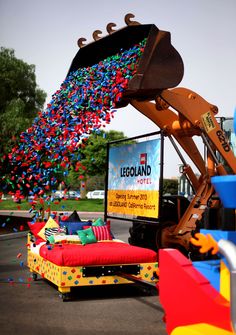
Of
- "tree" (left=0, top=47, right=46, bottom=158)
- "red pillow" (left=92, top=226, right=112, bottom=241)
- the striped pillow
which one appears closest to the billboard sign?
"red pillow" (left=92, top=226, right=112, bottom=241)

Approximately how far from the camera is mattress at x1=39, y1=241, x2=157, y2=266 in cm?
677

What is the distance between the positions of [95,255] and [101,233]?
1512 mm

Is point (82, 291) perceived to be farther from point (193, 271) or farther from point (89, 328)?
point (193, 271)

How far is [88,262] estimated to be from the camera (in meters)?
6.80

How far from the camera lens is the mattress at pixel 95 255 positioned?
6768 millimetres

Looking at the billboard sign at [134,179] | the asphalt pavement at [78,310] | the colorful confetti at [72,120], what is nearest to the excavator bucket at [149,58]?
the colorful confetti at [72,120]

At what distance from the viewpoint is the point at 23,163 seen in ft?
24.7

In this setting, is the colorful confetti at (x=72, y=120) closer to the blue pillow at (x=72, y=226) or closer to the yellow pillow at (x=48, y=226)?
the yellow pillow at (x=48, y=226)

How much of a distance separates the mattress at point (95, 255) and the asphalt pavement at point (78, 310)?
0.51 meters

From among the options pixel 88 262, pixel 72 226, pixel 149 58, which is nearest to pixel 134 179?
pixel 72 226

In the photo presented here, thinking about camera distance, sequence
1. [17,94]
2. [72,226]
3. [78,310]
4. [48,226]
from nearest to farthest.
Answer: [78,310], [48,226], [72,226], [17,94]

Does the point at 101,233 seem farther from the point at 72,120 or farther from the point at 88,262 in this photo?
the point at 72,120

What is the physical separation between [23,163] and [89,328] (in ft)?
10.2

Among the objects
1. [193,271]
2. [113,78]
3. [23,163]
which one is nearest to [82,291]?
[23,163]
